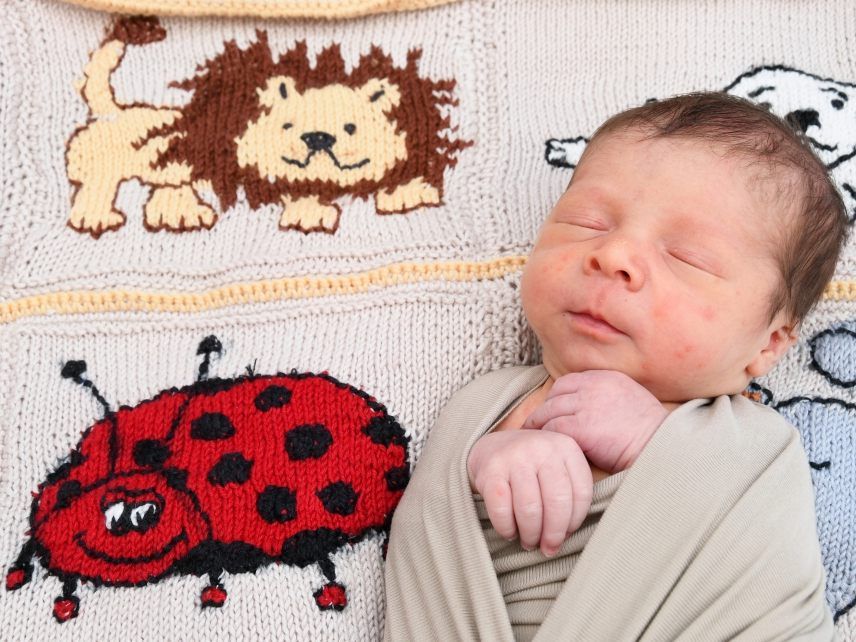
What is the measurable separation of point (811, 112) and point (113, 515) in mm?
1222

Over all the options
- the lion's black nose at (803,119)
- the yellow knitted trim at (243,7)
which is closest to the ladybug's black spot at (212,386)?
the yellow knitted trim at (243,7)

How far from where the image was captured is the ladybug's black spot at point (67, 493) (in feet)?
3.86

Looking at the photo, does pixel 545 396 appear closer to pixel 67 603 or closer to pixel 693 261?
pixel 693 261

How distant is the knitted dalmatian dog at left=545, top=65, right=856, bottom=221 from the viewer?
1417 millimetres

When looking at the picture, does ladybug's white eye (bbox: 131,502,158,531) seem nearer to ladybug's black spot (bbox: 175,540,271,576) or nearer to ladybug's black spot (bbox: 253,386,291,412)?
ladybug's black spot (bbox: 175,540,271,576)

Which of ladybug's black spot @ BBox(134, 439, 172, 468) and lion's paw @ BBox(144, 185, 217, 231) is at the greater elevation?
lion's paw @ BBox(144, 185, 217, 231)

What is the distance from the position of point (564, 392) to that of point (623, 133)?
36 cm

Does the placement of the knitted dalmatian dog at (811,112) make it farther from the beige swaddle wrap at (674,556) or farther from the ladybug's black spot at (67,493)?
the ladybug's black spot at (67,493)

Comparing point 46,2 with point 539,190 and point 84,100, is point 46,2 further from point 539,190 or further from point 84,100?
point 539,190

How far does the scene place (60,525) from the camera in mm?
1162

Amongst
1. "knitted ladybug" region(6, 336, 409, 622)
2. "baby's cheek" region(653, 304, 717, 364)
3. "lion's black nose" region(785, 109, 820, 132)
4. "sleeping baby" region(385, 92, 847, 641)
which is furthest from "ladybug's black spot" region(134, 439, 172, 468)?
"lion's black nose" region(785, 109, 820, 132)

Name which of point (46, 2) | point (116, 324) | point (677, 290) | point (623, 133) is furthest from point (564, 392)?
point (46, 2)

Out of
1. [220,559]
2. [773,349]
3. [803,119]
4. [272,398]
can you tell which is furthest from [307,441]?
[803,119]

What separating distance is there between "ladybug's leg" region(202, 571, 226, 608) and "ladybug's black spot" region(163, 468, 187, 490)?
130 mm
